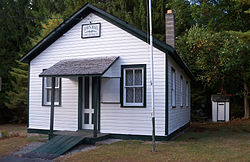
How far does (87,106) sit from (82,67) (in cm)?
218

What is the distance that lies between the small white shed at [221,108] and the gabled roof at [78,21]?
10003 mm

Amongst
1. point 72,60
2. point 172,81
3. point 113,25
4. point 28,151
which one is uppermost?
point 113,25

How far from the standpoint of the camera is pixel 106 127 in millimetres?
12430

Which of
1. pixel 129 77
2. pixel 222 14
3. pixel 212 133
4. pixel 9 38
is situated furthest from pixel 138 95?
pixel 9 38

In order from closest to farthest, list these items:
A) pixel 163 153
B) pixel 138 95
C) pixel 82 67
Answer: pixel 163 153, pixel 82 67, pixel 138 95

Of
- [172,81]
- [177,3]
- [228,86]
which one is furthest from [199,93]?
[172,81]

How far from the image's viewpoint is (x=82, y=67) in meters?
11.7

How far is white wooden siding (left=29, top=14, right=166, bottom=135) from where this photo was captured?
462 inches

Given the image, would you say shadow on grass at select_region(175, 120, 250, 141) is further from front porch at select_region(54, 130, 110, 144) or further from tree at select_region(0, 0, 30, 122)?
tree at select_region(0, 0, 30, 122)

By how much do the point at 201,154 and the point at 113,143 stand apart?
355cm

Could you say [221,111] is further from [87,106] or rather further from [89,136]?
[89,136]

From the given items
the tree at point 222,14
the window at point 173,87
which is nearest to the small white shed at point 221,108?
the tree at point 222,14

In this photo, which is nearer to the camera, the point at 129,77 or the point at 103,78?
the point at 129,77

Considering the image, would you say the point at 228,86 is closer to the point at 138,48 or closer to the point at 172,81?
the point at 172,81
